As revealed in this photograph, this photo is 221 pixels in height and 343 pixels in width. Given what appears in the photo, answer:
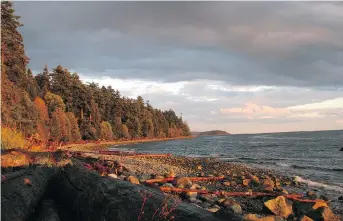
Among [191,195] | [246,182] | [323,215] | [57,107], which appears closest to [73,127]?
[57,107]

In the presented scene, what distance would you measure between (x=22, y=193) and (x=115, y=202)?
91.9 inches

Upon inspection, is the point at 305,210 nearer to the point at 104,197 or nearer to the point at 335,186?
the point at 104,197

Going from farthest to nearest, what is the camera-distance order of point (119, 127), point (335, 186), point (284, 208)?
point (119, 127)
point (335, 186)
point (284, 208)

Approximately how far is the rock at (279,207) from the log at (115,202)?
5104 millimetres

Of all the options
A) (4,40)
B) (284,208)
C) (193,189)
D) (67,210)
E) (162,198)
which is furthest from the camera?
(4,40)

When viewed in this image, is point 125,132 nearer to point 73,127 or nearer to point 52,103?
point 73,127

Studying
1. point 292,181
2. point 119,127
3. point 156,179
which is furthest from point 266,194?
point 119,127

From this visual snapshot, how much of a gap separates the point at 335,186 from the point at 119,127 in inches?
3433

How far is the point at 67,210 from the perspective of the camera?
788 centimetres

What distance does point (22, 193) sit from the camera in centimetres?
718

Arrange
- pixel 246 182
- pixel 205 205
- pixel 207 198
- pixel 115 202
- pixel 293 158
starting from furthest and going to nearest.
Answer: pixel 293 158 < pixel 246 182 < pixel 207 198 < pixel 205 205 < pixel 115 202

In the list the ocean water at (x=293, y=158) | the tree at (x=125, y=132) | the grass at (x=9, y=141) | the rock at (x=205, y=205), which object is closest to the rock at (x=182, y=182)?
the rock at (x=205, y=205)

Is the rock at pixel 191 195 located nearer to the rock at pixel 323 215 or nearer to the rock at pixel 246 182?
the rock at pixel 323 215

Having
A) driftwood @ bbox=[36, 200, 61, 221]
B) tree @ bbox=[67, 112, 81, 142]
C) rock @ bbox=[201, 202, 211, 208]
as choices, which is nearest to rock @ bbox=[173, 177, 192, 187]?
rock @ bbox=[201, 202, 211, 208]
